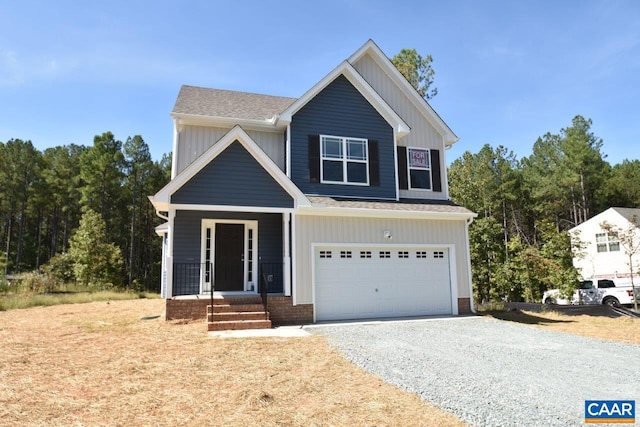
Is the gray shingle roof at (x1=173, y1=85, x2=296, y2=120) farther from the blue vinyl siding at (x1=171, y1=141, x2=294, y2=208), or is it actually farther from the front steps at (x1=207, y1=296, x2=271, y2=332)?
the front steps at (x1=207, y1=296, x2=271, y2=332)

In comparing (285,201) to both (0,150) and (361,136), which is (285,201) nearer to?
(361,136)

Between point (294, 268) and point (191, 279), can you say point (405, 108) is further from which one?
point (191, 279)

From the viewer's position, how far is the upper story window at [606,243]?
25195mm

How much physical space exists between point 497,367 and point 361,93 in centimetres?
994

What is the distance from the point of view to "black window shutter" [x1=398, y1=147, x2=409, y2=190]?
14.2 m

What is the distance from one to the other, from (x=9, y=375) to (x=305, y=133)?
382 inches

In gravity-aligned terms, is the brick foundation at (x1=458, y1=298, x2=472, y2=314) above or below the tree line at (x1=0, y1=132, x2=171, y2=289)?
below

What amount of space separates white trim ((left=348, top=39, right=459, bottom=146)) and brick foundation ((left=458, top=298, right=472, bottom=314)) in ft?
19.9

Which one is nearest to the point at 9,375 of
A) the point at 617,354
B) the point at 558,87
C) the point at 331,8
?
the point at 617,354

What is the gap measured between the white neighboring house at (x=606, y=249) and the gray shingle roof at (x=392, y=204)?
51.2 ft

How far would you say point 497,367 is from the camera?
256 inches

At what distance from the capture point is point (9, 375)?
225 inches

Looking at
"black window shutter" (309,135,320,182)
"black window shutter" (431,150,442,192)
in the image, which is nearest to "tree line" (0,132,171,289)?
"black window shutter" (309,135,320,182)

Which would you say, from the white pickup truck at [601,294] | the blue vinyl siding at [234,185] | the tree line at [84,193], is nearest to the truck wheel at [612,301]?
the white pickup truck at [601,294]
